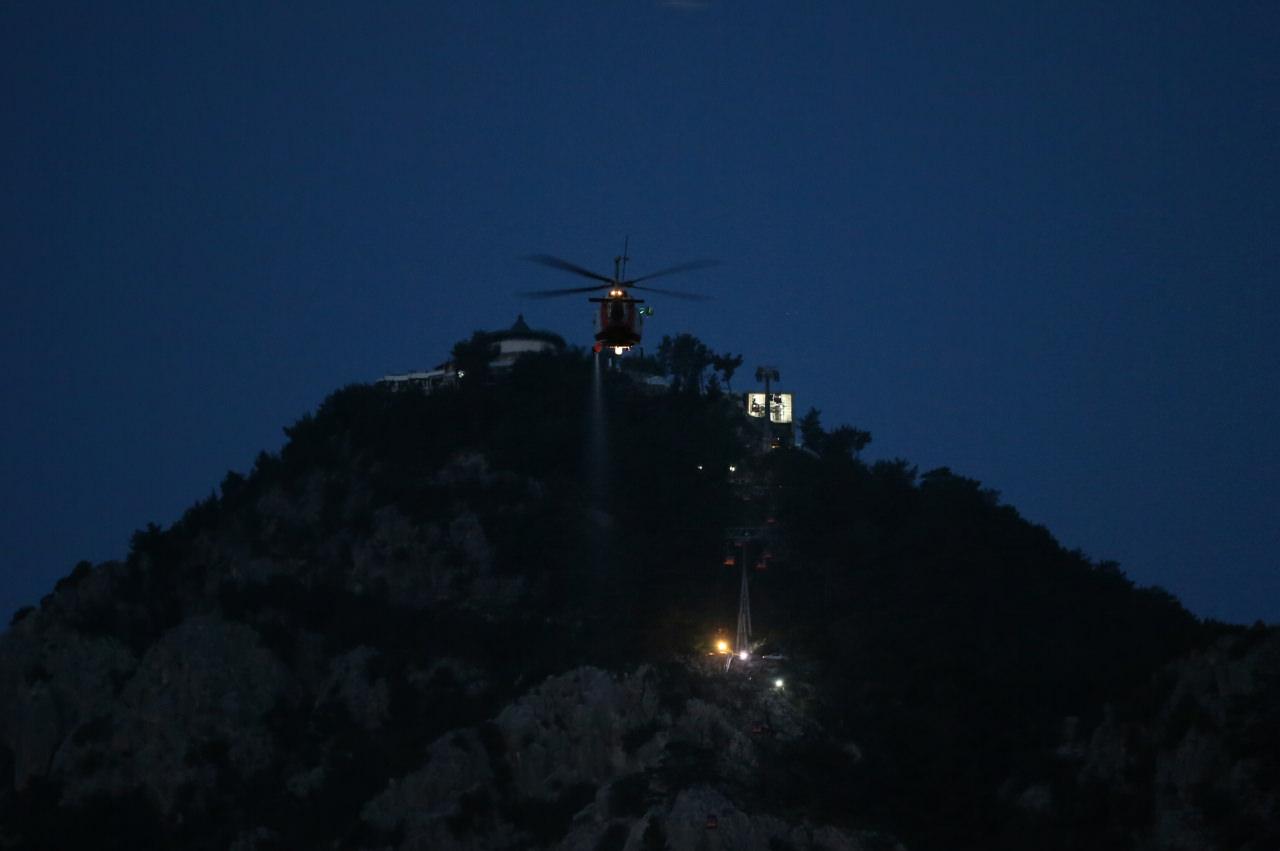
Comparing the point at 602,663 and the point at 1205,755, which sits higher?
the point at 602,663

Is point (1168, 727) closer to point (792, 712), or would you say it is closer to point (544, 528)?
point (792, 712)

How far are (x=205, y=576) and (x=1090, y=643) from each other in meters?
48.8

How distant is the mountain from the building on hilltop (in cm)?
373

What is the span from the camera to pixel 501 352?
10544 cm

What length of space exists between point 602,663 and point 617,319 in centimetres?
2472

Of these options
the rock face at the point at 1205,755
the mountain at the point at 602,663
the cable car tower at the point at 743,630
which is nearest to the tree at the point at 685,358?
the mountain at the point at 602,663

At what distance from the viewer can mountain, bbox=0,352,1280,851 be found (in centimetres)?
6378

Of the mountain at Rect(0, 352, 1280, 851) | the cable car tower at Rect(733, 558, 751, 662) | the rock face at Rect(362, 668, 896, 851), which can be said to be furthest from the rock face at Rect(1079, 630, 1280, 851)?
the cable car tower at Rect(733, 558, 751, 662)

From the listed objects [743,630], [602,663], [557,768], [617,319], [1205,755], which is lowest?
[557,768]

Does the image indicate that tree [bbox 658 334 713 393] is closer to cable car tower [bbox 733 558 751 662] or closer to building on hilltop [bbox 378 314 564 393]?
building on hilltop [bbox 378 314 564 393]

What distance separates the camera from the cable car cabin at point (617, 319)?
51.2 m

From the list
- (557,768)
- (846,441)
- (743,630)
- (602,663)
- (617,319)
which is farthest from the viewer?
(846,441)

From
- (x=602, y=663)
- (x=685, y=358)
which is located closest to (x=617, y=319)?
(x=602, y=663)

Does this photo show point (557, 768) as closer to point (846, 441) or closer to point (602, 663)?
point (602, 663)
